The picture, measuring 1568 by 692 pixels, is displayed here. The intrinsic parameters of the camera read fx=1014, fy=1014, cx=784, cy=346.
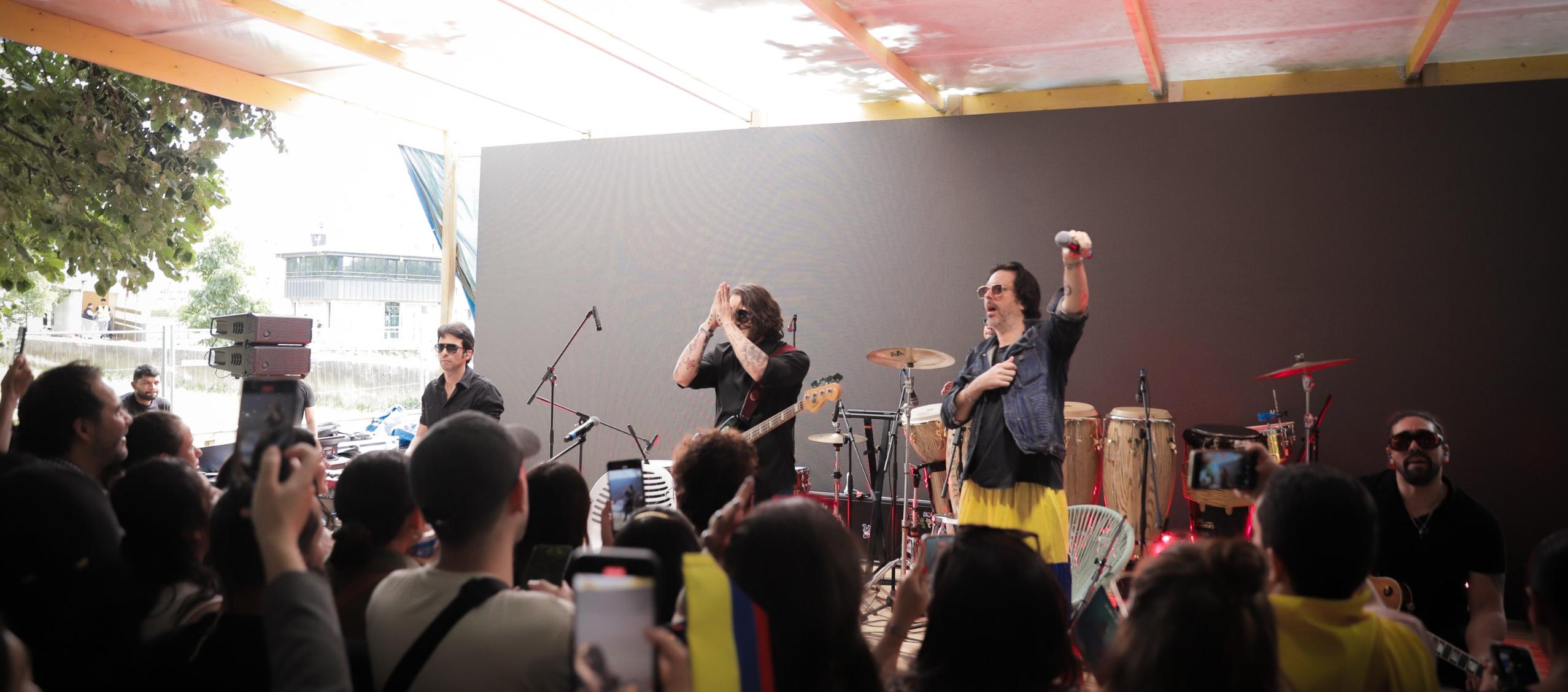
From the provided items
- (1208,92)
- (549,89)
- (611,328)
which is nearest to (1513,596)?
(1208,92)

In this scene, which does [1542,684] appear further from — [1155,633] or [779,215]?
[779,215]

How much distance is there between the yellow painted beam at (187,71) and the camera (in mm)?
5672

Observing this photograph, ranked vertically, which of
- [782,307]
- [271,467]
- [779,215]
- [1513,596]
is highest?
[779,215]

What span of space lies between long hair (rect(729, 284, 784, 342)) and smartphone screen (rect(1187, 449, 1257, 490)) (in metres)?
2.60

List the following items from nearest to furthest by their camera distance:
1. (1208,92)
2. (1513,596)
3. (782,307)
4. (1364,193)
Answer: (1513,596), (1364,193), (1208,92), (782,307)

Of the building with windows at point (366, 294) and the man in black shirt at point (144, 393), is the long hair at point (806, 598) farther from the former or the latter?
the building with windows at point (366, 294)

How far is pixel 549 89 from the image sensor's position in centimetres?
721

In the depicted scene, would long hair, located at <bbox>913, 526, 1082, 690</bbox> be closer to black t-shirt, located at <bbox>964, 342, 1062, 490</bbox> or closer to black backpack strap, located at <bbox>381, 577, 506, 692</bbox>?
black backpack strap, located at <bbox>381, 577, 506, 692</bbox>

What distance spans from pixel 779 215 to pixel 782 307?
2.12 feet

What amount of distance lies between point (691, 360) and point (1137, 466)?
257 centimetres

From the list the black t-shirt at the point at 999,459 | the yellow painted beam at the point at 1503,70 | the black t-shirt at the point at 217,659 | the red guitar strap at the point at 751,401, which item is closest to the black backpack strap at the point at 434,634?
the black t-shirt at the point at 217,659

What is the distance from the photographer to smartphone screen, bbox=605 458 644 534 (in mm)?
2299

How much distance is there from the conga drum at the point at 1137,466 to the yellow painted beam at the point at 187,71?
593cm

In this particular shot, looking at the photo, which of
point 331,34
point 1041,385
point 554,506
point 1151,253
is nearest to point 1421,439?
point 1041,385
